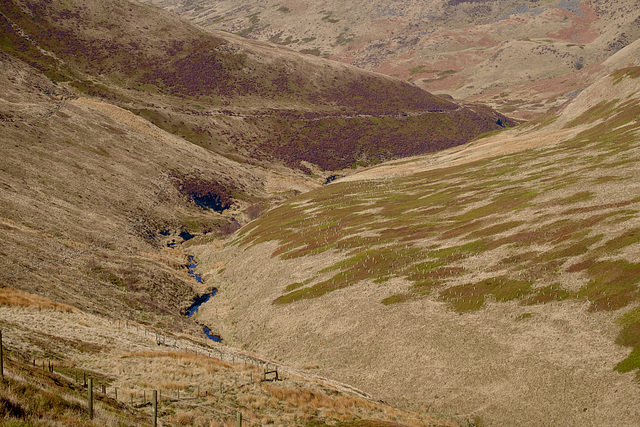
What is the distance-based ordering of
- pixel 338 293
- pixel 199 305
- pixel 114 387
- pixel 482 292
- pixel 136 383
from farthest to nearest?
pixel 199 305, pixel 338 293, pixel 482 292, pixel 136 383, pixel 114 387

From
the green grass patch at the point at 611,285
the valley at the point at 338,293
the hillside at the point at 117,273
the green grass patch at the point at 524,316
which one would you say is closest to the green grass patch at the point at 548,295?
the valley at the point at 338,293

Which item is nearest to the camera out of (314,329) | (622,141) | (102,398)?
(102,398)

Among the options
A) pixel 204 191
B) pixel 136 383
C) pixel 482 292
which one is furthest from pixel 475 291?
pixel 204 191

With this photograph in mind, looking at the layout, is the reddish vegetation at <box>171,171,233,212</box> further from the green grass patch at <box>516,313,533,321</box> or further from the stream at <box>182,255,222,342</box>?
the green grass patch at <box>516,313,533,321</box>

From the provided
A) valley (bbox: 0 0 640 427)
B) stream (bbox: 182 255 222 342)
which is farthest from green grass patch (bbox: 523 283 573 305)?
stream (bbox: 182 255 222 342)

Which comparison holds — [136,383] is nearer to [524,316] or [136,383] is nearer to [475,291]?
[524,316]

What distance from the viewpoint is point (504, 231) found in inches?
2891

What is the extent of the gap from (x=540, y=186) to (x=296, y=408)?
70.3 m

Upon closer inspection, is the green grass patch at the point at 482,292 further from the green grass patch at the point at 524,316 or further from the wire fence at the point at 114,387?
the wire fence at the point at 114,387

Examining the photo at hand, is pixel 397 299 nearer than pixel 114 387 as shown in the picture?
No

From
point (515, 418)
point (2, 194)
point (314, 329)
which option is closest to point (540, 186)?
point (314, 329)

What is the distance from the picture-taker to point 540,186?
91.2 meters

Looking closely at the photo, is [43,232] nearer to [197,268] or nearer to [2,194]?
[2,194]

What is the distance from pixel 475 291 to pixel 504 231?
58.3 feet
